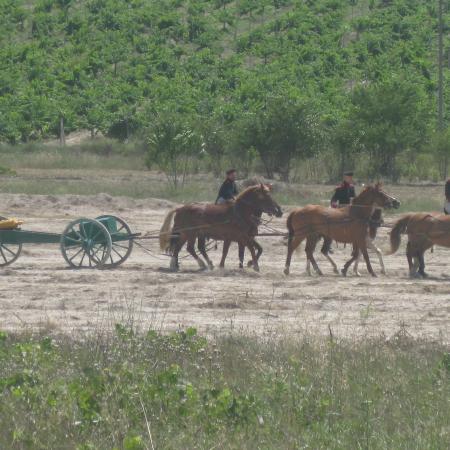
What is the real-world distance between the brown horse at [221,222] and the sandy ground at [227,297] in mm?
502

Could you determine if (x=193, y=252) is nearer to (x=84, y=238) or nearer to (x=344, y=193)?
(x=84, y=238)

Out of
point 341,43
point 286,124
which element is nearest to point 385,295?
point 286,124

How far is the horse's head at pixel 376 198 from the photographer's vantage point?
19789 mm

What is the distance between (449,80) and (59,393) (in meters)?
62.2

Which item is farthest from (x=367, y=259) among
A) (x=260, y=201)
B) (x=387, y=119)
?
(x=387, y=119)

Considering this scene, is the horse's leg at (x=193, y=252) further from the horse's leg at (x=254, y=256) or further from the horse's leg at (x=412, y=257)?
the horse's leg at (x=412, y=257)

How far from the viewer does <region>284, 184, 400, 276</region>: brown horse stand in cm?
1978

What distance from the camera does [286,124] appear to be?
1724 inches

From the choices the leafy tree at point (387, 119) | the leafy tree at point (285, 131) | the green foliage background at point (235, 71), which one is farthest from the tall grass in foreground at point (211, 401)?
the leafy tree at point (387, 119)

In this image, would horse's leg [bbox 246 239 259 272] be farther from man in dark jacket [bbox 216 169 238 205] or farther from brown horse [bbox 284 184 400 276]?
man in dark jacket [bbox 216 169 238 205]

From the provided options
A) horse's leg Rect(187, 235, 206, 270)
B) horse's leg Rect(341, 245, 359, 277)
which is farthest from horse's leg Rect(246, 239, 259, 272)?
horse's leg Rect(341, 245, 359, 277)

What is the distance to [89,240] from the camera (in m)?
19.8

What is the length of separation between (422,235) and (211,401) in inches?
470

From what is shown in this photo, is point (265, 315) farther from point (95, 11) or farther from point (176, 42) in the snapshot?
point (95, 11)
